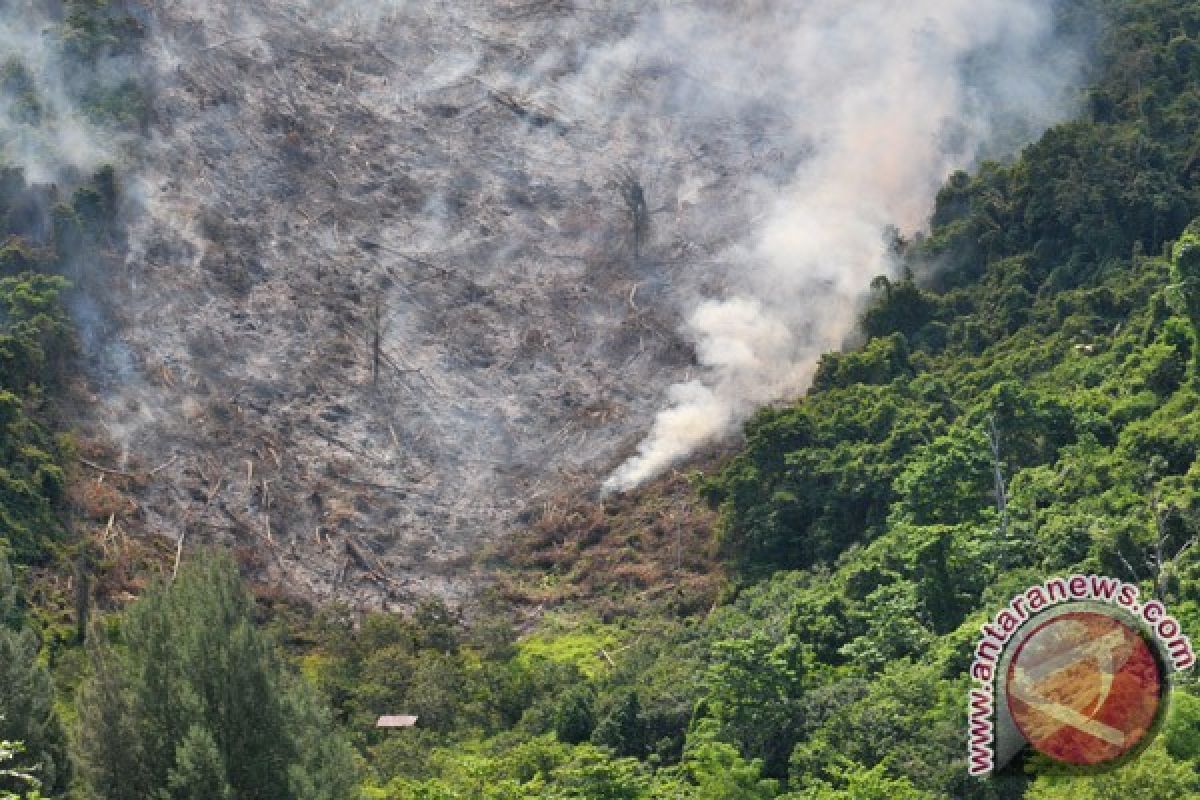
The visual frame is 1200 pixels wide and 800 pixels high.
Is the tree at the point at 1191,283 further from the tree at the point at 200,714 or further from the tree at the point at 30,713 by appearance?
the tree at the point at 30,713

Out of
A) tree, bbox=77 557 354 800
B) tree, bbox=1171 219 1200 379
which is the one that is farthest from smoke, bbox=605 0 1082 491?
tree, bbox=77 557 354 800

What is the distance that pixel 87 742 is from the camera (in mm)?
30109

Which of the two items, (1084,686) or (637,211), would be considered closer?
(1084,686)

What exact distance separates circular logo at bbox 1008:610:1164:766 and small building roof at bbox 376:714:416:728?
20198mm

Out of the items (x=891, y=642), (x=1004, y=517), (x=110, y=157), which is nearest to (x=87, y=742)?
(x=891, y=642)

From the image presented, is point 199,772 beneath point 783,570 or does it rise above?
beneath

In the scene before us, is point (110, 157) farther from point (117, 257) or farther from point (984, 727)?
point (984, 727)

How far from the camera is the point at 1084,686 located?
22641 mm

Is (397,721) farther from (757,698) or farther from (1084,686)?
(1084,686)

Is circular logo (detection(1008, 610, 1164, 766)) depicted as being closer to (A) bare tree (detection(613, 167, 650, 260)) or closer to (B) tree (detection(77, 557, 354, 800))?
(B) tree (detection(77, 557, 354, 800))

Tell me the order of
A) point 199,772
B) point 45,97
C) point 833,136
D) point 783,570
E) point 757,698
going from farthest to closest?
1. point 833,136
2. point 45,97
3. point 783,570
4. point 757,698
5. point 199,772

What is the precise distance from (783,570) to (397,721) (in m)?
10.4

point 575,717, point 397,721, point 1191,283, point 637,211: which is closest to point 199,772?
point 575,717

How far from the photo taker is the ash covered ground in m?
52.8
